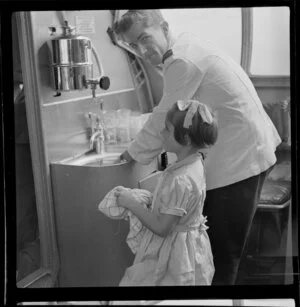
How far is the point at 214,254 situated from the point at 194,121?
40 cm

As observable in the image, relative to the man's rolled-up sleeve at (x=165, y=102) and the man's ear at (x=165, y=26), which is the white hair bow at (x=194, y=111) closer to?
the man's rolled-up sleeve at (x=165, y=102)

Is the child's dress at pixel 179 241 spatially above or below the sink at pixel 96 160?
below

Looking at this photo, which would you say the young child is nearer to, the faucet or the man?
the man

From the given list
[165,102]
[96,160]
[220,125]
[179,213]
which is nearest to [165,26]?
[165,102]

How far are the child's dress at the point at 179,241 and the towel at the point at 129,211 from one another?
0.02 m

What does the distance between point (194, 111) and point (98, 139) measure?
0.96 feet

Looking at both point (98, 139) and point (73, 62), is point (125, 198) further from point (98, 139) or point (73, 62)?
point (73, 62)

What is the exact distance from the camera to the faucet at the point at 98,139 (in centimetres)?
177

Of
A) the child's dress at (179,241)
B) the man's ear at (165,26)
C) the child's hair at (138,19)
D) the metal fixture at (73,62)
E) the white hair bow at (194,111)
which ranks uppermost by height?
the child's hair at (138,19)

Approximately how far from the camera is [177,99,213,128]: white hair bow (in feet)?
5.72

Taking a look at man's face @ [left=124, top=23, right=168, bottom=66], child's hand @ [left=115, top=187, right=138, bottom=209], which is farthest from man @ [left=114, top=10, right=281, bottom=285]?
child's hand @ [left=115, top=187, right=138, bottom=209]

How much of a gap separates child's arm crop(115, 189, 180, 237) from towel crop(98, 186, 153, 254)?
0.01 meters

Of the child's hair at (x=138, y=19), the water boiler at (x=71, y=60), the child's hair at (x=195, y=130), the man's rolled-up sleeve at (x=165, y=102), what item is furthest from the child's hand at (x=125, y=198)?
the child's hair at (x=138, y=19)

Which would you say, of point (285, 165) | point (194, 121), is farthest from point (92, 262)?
point (285, 165)
